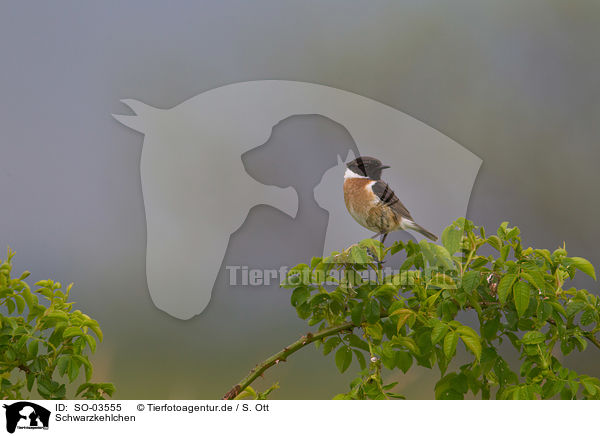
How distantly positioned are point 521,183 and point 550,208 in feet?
0.24

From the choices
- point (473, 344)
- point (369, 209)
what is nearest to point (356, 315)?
point (473, 344)

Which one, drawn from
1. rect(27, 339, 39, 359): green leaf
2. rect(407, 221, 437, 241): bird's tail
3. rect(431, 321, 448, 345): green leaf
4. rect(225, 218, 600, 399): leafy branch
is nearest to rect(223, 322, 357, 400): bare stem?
rect(225, 218, 600, 399): leafy branch

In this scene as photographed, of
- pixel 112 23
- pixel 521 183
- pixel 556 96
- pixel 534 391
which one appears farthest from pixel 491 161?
pixel 112 23

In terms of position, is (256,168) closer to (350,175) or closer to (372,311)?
(350,175)

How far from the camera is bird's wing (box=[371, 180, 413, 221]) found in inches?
34.6

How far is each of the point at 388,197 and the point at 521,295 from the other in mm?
393

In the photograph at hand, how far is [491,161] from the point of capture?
1.03 meters

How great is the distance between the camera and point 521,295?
52 centimetres

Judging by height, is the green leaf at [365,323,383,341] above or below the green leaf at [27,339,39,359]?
above

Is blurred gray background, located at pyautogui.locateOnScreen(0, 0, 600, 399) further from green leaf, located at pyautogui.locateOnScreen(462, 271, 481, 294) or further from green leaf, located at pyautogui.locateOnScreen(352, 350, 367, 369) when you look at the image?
green leaf, located at pyautogui.locateOnScreen(462, 271, 481, 294)

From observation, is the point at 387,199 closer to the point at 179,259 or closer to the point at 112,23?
the point at 179,259

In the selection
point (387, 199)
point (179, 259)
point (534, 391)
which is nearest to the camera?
point (534, 391)

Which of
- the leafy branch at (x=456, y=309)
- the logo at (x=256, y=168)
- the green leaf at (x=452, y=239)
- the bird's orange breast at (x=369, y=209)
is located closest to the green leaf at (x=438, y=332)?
the leafy branch at (x=456, y=309)
